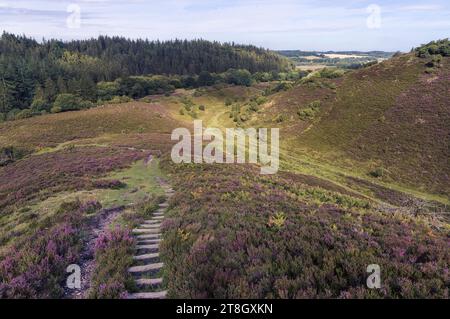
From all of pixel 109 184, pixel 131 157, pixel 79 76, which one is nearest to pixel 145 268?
pixel 109 184

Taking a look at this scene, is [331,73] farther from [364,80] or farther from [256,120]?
[256,120]

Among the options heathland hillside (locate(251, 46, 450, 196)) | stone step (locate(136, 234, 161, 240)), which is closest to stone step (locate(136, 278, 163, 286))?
stone step (locate(136, 234, 161, 240))

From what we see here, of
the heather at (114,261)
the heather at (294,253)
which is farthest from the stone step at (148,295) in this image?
the heather at (294,253)

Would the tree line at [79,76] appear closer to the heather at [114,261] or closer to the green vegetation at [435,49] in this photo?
the heather at [114,261]

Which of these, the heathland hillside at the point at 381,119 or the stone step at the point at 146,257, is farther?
the heathland hillside at the point at 381,119

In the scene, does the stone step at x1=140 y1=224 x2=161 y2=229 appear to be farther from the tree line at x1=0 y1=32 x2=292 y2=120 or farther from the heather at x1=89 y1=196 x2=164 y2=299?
the tree line at x1=0 y1=32 x2=292 y2=120

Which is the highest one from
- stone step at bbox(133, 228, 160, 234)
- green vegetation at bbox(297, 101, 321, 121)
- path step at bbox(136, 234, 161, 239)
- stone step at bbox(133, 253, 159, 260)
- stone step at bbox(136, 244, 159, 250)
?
green vegetation at bbox(297, 101, 321, 121)
